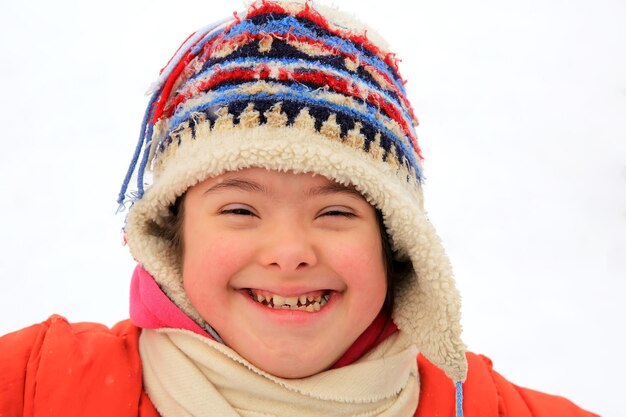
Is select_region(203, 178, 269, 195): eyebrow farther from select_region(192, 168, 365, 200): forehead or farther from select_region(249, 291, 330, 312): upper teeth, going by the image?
select_region(249, 291, 330, 312): upper teeth

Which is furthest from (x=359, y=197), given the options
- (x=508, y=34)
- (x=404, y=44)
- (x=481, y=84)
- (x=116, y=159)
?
(x=508, y=34)

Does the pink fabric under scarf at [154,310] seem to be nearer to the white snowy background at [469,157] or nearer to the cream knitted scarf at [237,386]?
the cream knitted scarf at [237,386]

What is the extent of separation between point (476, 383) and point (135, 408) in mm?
755

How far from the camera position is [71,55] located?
4.13m

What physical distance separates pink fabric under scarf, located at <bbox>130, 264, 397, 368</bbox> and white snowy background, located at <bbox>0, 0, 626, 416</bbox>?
107 cm

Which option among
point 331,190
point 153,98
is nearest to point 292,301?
point 331,190

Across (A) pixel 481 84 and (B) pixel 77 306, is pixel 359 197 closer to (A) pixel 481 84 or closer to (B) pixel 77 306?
(B) pixel 77 306

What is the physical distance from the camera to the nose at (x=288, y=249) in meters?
1.16

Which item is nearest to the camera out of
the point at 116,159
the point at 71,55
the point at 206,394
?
the point at 206,394

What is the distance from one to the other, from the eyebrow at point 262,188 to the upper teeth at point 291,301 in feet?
0.65

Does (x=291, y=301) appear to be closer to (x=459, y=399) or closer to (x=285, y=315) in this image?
(x=285, y=315)

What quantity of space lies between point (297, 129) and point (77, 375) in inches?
23.7

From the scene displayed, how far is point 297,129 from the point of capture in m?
1.17

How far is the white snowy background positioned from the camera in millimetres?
2463
